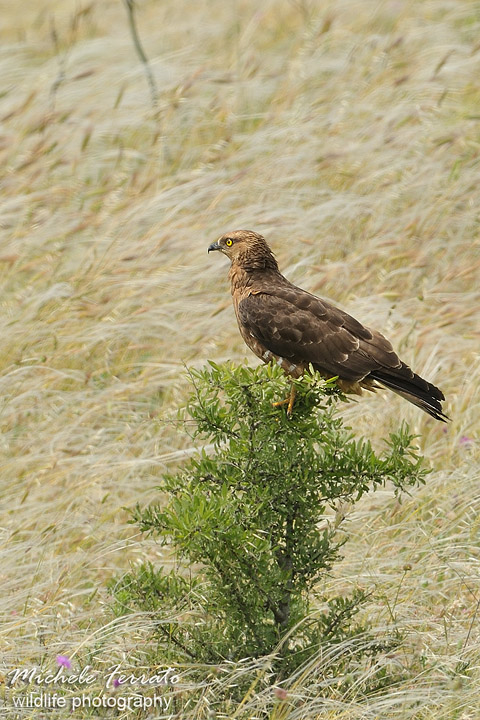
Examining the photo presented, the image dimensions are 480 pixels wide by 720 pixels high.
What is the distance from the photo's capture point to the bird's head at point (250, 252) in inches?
177

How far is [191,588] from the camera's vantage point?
363cm

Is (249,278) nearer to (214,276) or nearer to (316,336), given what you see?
(316,336)

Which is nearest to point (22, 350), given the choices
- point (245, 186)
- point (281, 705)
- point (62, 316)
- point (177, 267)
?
point (62, 316)

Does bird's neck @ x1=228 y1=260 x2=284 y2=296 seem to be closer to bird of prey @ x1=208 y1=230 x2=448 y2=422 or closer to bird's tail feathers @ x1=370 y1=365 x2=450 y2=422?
bird of prey @ x1=208 y1=230 x2=448 y2=422

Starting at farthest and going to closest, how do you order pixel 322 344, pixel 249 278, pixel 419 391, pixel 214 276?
pixel 214 276, pixel 249 278, pixel 322 344, pixel 419 391

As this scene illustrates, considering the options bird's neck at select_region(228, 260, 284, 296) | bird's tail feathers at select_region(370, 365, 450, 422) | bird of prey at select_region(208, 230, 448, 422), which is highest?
bird's neck at select_region(228, 260, 284, 296)

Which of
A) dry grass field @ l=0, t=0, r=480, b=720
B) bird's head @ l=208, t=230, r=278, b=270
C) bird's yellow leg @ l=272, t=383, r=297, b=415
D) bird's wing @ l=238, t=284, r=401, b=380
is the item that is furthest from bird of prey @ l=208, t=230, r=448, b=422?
dry grass field @ l=0, t=0, r=480, b=720

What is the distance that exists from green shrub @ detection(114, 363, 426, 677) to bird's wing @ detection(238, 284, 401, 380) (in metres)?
0.45

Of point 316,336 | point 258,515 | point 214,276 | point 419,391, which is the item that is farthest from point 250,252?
point 214,276

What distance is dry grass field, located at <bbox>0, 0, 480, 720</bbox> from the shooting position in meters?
3.96

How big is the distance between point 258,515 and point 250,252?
54.3 inches

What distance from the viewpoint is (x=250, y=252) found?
4504 mm

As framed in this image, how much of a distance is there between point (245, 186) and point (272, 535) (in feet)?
12.0

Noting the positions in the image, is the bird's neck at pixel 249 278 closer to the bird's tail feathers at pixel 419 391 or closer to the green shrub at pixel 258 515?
the bird's tail feathers at pixel 419 391
